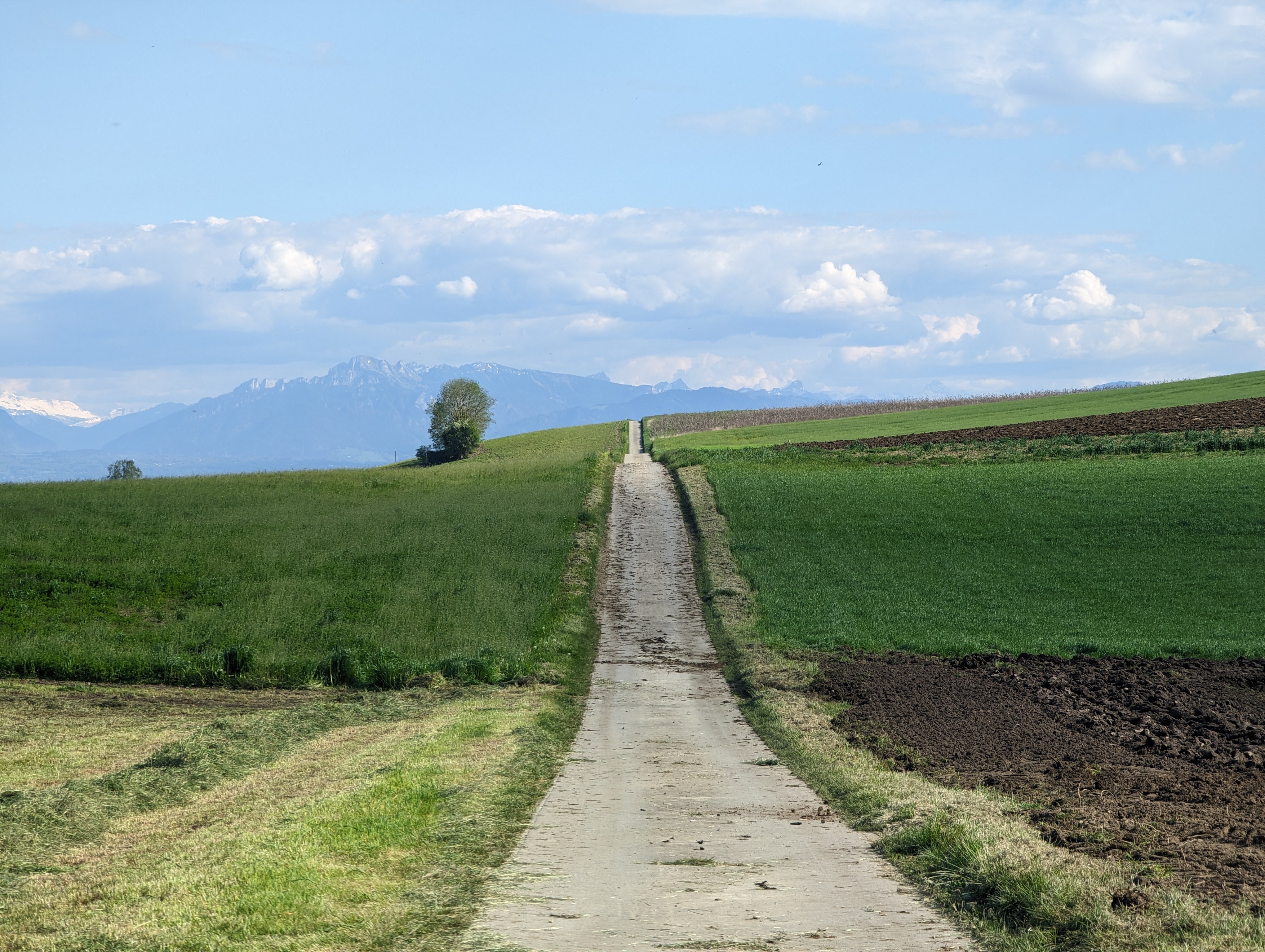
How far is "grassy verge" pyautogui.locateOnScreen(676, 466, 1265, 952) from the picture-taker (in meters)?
6.62

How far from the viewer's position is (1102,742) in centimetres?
1401

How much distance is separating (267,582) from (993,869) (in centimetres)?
2381

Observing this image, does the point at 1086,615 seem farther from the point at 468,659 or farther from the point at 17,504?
the point at 17,504

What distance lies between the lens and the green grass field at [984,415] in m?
79.4

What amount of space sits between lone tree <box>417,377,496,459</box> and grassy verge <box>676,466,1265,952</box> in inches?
3465

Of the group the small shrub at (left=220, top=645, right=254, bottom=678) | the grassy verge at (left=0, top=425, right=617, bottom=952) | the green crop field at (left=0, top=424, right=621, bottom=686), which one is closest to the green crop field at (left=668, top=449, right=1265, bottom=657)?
the green crop field at (left=0, top=424, right=621, bottom=686)

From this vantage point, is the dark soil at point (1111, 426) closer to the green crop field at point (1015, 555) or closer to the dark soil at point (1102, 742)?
the green crop field at point (1015, 555)

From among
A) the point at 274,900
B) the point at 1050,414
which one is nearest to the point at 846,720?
the point at 274,900

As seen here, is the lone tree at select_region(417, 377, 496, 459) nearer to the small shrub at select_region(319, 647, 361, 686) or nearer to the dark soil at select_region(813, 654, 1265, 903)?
the small shrub at select_region(319, 647, 361, 686)

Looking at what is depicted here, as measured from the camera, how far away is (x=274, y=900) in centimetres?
741

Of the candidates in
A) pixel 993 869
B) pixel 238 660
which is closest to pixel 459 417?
pixel 238 660

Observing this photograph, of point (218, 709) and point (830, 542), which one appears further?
point (830, 542)

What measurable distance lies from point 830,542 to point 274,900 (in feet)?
97.5

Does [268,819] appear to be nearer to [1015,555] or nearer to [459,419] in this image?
[1015,555]
